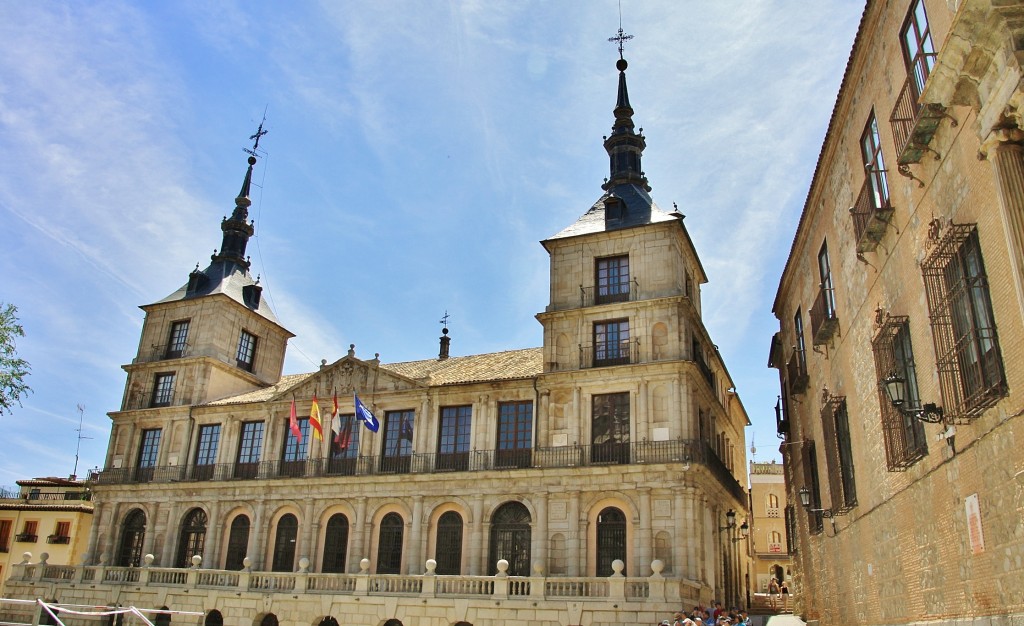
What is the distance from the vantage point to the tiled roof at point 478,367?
30.0 meters

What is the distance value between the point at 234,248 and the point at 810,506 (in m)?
32.6

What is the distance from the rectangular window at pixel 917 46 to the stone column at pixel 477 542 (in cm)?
2052

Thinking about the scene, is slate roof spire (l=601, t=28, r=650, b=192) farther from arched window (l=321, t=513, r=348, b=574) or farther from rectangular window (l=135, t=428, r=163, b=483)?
rectangular window (l=135, t=428, r=163, b=483)

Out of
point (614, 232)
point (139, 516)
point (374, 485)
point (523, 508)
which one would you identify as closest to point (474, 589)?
point (523, 508)

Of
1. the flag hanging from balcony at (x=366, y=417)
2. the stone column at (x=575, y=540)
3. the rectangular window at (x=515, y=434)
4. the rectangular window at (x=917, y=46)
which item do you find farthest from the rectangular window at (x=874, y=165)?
the flag hanging from balcony at (x=366, y=417)

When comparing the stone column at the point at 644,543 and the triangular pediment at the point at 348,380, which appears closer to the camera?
the stone column at the point at 644,543

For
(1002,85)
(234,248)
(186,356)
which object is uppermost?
(234,248)

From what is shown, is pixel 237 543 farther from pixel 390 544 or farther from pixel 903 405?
pixel 903 405

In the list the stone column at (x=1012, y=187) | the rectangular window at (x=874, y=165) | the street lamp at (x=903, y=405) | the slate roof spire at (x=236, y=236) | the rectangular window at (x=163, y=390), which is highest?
the slate roof spire at (x=236, y=236)

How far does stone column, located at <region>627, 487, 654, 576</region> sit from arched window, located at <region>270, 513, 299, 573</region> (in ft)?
44.9

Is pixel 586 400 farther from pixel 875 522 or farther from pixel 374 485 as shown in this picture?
pixel 875 522

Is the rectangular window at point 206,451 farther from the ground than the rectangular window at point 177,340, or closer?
closer

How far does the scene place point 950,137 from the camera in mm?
9555

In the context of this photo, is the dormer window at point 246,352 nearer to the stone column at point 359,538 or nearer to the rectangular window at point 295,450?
the rectangular window at point 295,450
